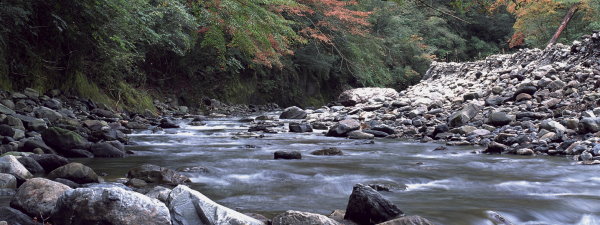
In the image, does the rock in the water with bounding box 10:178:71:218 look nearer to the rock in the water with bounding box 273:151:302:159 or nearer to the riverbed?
the riverbed

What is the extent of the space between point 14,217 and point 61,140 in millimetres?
2801

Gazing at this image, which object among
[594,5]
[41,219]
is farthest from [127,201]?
[594,5]

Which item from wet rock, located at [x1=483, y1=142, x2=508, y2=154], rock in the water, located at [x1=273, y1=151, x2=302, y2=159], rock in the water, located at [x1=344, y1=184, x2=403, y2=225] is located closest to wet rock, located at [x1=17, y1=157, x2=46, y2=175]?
rock in the water, located at [x1=273, y1=151, x2=302, y2=159]

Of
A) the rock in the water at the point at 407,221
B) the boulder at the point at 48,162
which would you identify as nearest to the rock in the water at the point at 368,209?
the rock in the water at the point at 407,221

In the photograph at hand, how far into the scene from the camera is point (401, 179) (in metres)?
4.19

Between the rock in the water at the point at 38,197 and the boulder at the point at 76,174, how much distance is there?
2.40ft

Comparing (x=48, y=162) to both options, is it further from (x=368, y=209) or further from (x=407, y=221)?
(x=407, y=221)

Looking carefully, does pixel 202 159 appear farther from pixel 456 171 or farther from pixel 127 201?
pixel 127 201

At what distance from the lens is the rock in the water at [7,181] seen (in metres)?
3.11

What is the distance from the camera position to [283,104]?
18.7m

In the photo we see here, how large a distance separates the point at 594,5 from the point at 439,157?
51.6 ft

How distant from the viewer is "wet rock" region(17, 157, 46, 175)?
372 cm

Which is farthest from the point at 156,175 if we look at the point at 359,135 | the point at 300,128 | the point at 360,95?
the point at 360,95

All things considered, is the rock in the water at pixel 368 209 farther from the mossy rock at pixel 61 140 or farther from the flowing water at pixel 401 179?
the mossy rock at pixel 61 140
